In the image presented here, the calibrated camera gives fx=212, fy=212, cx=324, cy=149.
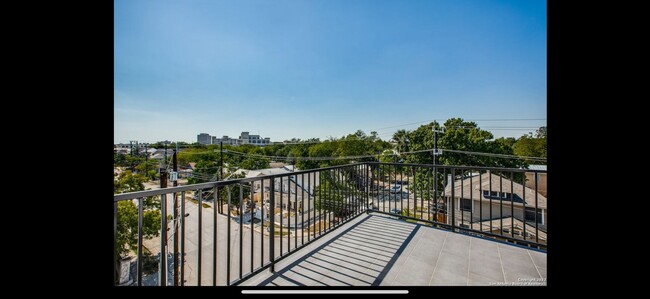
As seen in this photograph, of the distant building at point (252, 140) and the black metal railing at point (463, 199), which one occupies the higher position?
the distant building at point (252, 140)

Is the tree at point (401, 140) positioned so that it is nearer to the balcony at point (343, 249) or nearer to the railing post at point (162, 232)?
the balcony at point (343, 249)

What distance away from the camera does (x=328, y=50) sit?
4672 millimetres

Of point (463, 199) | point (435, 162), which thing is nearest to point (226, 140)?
point (435, 162)

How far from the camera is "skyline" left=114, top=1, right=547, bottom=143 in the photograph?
1.35 meters

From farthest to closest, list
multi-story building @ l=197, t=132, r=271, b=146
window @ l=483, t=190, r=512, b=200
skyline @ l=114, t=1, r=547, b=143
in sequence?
multi-story building @ l=197, t=132, r=271, b=146 → window @ l=483, t=190, r=512, b=200 → skyline @ l=114, t=1, r=547, b=143

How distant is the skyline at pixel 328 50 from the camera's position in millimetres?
1352

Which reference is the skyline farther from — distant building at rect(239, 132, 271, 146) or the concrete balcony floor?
distant building at rect(239, 132, 271, 146)

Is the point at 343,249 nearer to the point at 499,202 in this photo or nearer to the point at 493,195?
the point at 499,202

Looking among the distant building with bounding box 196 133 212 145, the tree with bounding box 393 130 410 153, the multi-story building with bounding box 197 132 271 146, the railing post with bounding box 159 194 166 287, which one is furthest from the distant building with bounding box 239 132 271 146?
the railing post with bounding box 159 194 166 287

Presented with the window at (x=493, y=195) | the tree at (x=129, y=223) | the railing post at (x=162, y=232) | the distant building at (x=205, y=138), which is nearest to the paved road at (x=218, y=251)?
the railing post at (x=162, y=232)
